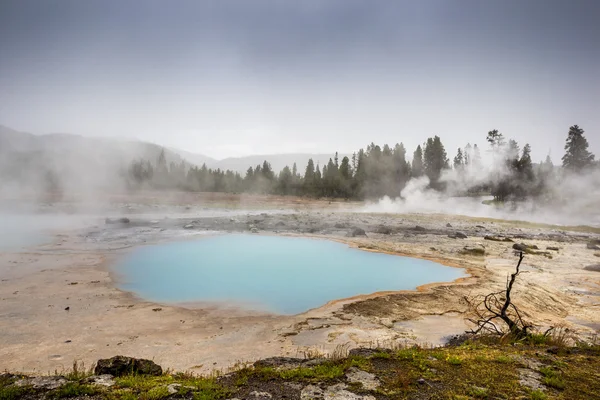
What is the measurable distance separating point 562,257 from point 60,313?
25015 millimetres

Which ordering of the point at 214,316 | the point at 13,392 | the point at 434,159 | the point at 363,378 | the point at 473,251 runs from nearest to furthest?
the point at 13,392 < the point at 363,378 < the point at 214,316 < the point at 473,251 < the point at 434,159

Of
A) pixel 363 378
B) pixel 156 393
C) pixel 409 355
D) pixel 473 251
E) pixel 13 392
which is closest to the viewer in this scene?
pixel 13 392

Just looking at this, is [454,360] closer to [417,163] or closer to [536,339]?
[536,339]

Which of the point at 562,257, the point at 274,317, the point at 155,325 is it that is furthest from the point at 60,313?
the point at 562,257

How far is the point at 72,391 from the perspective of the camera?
12.9 ft

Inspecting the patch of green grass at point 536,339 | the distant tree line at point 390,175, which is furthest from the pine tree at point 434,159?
the patch of green grass at point 536,339

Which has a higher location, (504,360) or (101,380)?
(504,360)

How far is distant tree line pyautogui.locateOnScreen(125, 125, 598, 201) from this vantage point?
Answer: 52188 mm

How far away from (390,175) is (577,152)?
33.2 metres

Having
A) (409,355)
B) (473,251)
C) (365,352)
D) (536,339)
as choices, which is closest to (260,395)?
(365,352)

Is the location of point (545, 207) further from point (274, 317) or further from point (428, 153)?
point (274, 317)

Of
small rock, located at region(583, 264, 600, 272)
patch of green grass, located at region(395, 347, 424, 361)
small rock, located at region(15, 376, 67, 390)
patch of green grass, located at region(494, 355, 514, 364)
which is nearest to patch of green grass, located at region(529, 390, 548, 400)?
patch of green grass, located at region(494, 355, 514, 364)

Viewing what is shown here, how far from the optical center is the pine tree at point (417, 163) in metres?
72.9

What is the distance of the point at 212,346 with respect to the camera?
23.8 ft
